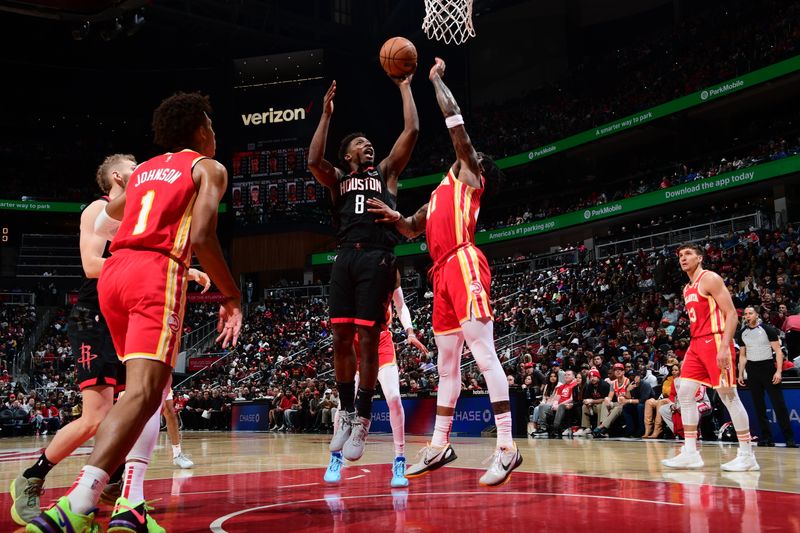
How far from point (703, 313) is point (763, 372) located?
326cm

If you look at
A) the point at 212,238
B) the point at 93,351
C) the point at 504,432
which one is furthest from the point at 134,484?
the point at 504,432

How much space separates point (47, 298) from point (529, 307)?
21.6m

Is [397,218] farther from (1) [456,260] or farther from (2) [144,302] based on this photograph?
(2) [144,302]

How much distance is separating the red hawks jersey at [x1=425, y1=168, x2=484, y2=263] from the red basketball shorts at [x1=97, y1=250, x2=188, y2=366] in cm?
231

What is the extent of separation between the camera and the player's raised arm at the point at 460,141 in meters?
4.88

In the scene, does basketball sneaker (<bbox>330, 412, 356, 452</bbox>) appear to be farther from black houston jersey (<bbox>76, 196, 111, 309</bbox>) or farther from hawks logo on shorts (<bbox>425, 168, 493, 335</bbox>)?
black houston jersey (<bbox>76, 196, 111, 309</bbox>)

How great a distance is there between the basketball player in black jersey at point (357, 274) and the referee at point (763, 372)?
6.14 meters

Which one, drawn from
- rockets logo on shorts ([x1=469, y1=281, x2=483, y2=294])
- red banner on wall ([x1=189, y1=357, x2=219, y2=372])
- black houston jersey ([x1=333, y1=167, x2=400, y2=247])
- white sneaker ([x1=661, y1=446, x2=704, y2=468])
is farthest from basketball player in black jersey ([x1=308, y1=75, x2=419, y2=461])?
red banner on wall ([x1=189, y1=357, x2=219, y2=372])

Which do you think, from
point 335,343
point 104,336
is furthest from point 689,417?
point 104,336

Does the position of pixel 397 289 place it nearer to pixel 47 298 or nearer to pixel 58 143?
pixel 47 298

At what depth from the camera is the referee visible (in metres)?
9.12

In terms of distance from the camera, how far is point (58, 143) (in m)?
35.8

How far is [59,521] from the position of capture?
241 cm

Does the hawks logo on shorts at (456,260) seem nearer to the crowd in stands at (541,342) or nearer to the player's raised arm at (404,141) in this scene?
the player's raised arm at (404,141)
